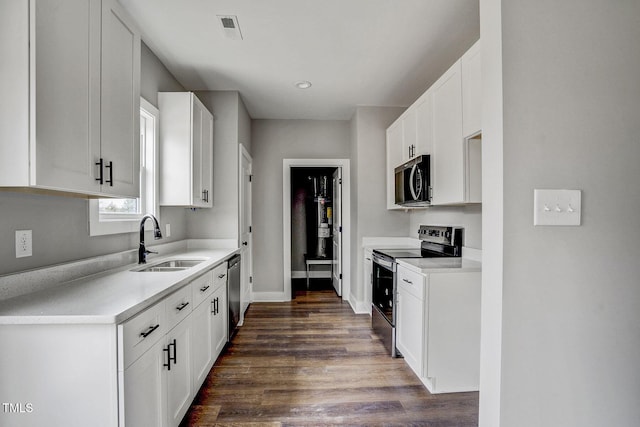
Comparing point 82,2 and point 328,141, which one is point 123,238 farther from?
→ point 328,141

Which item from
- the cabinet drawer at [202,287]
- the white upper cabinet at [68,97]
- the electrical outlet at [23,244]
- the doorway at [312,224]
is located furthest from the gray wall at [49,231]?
the doorway at [312,224]

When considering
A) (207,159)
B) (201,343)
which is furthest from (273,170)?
(201,343)

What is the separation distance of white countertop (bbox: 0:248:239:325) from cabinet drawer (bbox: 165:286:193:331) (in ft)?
0.15

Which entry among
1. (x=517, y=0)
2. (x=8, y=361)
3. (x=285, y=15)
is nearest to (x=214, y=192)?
(x=285, y=15)

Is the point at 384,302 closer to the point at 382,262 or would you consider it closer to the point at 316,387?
the point at 382,262

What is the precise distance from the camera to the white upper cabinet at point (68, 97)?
1054 mm

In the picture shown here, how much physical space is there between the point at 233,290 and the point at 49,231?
1666 mm

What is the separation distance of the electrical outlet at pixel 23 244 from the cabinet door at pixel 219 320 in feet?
3.85

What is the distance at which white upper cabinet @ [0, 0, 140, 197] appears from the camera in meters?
1.05

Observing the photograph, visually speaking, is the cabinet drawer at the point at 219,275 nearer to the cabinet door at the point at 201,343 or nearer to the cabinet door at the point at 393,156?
the cabinet door at the point at 201,343

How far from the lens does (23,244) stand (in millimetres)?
1393

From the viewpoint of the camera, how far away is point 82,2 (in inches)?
51.9

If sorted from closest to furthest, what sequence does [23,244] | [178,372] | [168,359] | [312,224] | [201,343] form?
[23,244] < [168,359] < [178,372] < [201,343] < [312,224]

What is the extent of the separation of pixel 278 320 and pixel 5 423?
2.66m
